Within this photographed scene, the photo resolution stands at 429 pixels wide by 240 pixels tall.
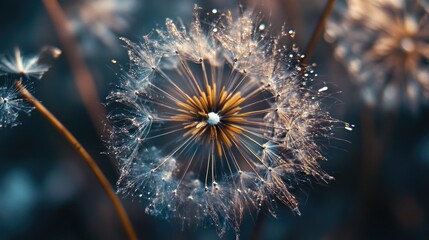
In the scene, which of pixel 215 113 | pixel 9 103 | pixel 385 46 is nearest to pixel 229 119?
pixel 215 113

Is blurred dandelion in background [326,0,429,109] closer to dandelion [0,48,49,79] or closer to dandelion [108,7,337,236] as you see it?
dandelion [108,7,337,236]

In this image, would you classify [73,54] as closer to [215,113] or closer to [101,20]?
[101,20]

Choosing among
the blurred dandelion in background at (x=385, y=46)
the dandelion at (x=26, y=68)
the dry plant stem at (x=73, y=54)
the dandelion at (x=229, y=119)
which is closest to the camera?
the dandelion at (x=229, y=119)

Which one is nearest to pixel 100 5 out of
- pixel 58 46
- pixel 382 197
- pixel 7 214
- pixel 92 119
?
pixel 58 46

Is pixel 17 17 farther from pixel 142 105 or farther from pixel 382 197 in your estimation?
pixel 382 197

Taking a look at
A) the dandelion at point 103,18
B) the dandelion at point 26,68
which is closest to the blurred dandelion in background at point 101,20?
the dandelion at point 103,18

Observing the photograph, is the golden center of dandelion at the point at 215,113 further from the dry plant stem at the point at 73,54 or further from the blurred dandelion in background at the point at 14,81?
the dry plant stem at the point at 73,54

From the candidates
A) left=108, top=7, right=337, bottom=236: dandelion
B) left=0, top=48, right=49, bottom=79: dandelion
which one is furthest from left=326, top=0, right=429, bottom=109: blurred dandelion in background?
left=0, top=48, right=49, bottom=79: dandelion
